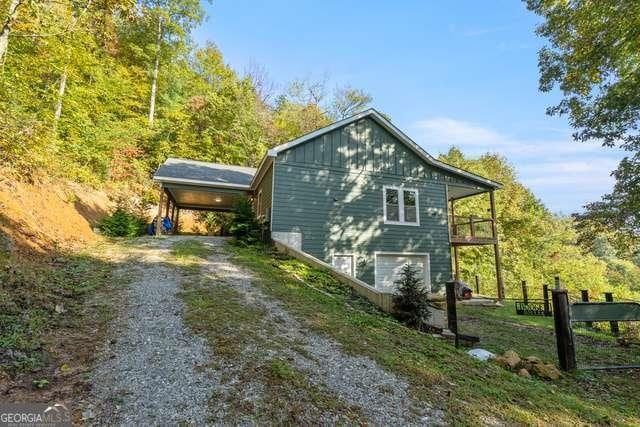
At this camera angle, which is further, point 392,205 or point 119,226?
point 119,226

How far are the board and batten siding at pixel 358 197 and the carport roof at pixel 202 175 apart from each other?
182 inches

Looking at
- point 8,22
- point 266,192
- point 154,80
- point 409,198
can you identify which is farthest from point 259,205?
point 154,80

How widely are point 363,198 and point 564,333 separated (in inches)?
337

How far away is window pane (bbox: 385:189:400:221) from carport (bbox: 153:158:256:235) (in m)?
6.98

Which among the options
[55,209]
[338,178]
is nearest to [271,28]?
[338,178]

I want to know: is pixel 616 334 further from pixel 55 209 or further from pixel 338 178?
pixel 55 209

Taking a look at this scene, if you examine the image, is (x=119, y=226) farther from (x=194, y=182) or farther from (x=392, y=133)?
(x=392, y=133)

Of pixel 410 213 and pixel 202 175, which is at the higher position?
pixel 202 175

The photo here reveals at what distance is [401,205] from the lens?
13.9 m

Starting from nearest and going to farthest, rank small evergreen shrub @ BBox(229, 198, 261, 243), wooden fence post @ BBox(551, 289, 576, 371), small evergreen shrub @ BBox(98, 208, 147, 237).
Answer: wooden fence post @ BBox(551, 289, 576, 371) < small evergreen shrub @ BBox(229, 198, 261, 243) < small evergreen shrub @ BBox(98, 208, 147, 237)

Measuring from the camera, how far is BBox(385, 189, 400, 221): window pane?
13.8m

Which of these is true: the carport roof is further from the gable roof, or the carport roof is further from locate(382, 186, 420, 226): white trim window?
locate(382, 186, 420, 226): white trim window

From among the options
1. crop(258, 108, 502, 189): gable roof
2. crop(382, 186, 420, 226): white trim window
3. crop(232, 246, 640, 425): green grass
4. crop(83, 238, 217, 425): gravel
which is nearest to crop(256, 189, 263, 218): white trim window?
crop(258, 108, 502, 189): gable roof

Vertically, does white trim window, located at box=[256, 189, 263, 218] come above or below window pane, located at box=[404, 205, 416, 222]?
above
